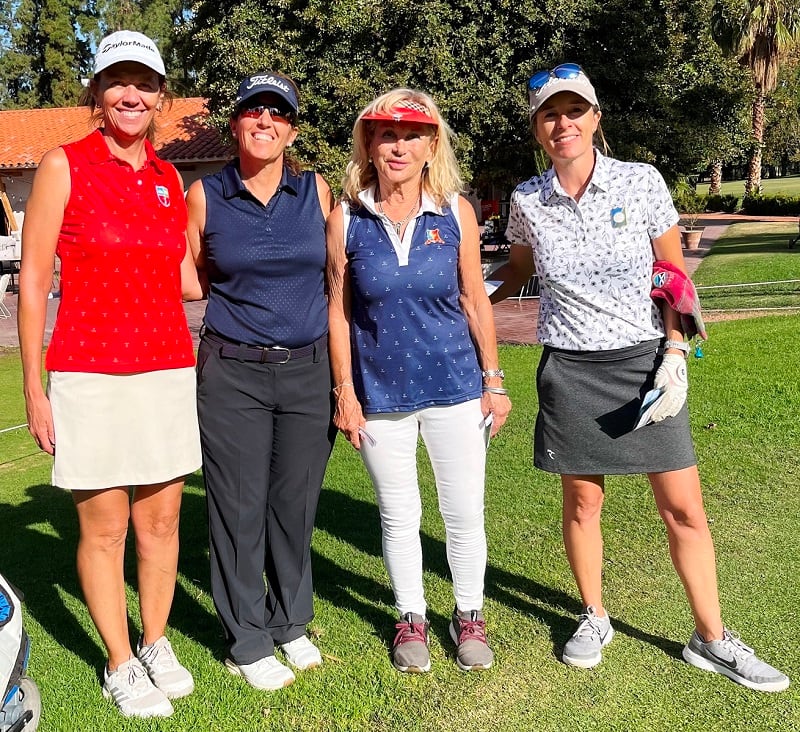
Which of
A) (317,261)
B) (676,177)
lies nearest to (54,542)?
(317,261)

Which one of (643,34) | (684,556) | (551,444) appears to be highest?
(643,34)

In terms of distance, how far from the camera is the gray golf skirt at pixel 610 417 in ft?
9.81

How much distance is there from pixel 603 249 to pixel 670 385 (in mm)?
525

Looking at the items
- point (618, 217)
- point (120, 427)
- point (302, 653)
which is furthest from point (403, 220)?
point (302, 653)

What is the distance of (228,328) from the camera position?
2.95 meters

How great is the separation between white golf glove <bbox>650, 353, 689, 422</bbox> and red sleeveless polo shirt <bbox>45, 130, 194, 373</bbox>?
1702 mm

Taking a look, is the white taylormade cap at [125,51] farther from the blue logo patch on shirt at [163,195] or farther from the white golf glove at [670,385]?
the white golf glove at [670,385]

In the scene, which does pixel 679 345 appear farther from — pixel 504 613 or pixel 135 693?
pixel 135 693

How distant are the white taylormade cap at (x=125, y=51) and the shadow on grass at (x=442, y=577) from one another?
2.39 metres

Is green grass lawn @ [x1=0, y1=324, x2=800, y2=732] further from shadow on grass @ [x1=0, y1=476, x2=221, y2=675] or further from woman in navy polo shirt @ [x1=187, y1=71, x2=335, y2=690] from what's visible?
woman in navy polo shirt @ [x1=187, y1=71, x2=335, y2=690]

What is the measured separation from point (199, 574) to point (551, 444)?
2.12m

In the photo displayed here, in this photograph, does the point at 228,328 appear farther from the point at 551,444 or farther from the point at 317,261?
the point at 551,444

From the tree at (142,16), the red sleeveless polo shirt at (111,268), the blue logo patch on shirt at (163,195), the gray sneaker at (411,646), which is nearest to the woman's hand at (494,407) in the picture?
the gray sneaker at (411,646)

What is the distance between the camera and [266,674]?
10.2ft
